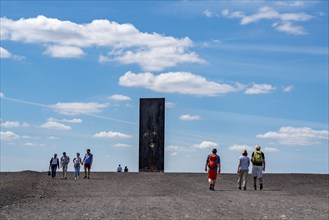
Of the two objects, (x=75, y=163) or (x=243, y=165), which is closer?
(x=243, y=165)

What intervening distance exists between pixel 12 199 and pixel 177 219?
335 inches

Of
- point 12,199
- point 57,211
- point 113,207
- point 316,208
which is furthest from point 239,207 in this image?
point 12,199

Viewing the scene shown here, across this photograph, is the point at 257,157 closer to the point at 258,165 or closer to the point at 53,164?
the point at 258,165

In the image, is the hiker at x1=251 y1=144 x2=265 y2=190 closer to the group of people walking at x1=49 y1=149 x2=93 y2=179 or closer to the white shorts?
the white shorts

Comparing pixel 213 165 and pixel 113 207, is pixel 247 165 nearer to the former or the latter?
pixel 213 165

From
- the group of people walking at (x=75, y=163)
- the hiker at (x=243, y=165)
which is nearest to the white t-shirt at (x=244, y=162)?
the hiker at (x=243, y=165)

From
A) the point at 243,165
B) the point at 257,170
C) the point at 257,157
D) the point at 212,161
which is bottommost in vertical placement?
the point at 257,170

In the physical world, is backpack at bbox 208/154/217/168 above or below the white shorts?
above

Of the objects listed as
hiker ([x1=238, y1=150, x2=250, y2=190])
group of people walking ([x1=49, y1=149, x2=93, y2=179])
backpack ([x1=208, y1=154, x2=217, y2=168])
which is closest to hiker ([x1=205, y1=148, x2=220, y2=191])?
backpack ([x1=208, y1=154, x2=217, y2=168])

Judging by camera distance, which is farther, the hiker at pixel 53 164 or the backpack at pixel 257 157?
the hiker at pixel 53 164

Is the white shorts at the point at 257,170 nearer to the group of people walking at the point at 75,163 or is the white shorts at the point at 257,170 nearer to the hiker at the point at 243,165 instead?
the hiker at the point at 243,165

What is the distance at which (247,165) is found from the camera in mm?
27156

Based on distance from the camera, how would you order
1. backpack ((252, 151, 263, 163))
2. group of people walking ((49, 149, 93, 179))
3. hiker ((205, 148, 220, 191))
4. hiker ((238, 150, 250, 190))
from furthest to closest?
group of people walking ((49, 149, 93, 179)) → backpack ((252, 151, 263, 163)) → hiker ((238, 150, 250, 190)) → hiker ((205, 148, 220, 191))

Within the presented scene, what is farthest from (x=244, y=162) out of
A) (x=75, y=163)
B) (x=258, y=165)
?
(x=75, y=163)
